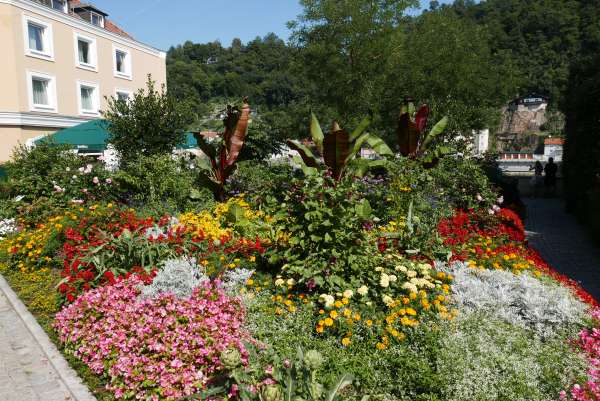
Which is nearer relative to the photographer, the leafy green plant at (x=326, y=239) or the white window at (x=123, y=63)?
the leafy green plant at (x=326, y=239)

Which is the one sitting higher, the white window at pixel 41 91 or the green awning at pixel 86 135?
the white window at pixel 41 91

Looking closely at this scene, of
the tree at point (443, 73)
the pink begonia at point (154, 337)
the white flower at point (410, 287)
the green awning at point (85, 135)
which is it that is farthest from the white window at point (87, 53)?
the white flower at point (410, 287)

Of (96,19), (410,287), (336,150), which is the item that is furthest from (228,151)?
(96,19)

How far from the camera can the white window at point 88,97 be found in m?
26.2

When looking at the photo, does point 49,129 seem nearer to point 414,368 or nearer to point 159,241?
point 159,241

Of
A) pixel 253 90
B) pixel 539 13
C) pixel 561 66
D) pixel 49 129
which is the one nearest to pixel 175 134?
pixel 49 129

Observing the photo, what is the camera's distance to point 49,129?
941 inches

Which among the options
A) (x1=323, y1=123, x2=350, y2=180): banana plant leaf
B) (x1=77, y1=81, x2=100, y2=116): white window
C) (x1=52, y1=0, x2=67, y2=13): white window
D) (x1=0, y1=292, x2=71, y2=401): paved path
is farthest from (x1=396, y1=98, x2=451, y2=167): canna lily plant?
(x1=52, y1=0, x2=67, y2=13): white window

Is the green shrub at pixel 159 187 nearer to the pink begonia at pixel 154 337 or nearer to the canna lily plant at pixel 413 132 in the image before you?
the pink begonia at pixel 154 337

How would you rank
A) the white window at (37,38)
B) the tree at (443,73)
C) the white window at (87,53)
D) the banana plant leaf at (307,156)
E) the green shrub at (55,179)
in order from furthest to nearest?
the white window at (87,53)
the white window at (37,38)
the tree at (443,73)
the green shrub at (55,179)
the banana plant leaf at (307,156)

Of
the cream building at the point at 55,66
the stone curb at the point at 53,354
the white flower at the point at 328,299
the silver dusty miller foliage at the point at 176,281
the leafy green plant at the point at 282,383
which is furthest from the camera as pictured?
the cream building at the point at 55,66

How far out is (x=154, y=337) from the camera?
3840 mm

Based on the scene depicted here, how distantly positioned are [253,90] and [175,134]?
1593 inches

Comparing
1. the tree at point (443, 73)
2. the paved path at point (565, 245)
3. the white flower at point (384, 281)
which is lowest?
the paved path at point (565, 245)
